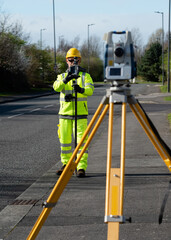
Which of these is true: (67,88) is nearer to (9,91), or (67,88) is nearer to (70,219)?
(70,219)

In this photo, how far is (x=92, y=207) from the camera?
5332 millimetres

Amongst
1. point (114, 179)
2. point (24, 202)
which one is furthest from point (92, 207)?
point (114, 179)

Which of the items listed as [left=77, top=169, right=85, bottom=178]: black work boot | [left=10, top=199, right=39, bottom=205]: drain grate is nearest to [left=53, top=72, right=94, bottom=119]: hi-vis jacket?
[left=77, top=169, right=85, bottom=178]: black work boot

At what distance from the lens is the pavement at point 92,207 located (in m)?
4.46

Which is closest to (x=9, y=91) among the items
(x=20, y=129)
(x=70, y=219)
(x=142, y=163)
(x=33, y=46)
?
(x=33, y=46)

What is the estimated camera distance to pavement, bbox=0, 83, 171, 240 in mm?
4465

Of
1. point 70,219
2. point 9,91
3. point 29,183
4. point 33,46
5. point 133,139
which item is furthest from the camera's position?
point 33,46

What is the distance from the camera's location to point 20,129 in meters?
14.4

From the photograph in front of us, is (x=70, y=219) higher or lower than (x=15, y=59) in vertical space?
lower

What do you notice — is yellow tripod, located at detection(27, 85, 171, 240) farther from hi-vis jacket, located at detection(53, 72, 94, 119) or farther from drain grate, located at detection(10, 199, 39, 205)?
hi-vis jacket, located at detection(53, 72, 94, 119)

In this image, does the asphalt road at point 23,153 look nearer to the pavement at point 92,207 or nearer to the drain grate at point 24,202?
the drain grate at point 24,202

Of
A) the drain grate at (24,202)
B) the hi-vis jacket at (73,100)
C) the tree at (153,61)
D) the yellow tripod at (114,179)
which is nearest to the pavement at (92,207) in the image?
the drain grate at (24,202)

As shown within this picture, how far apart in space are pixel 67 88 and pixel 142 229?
3206mm

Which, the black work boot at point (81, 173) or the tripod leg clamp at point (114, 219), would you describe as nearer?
the tripod leg clamp at point (114, 219)
